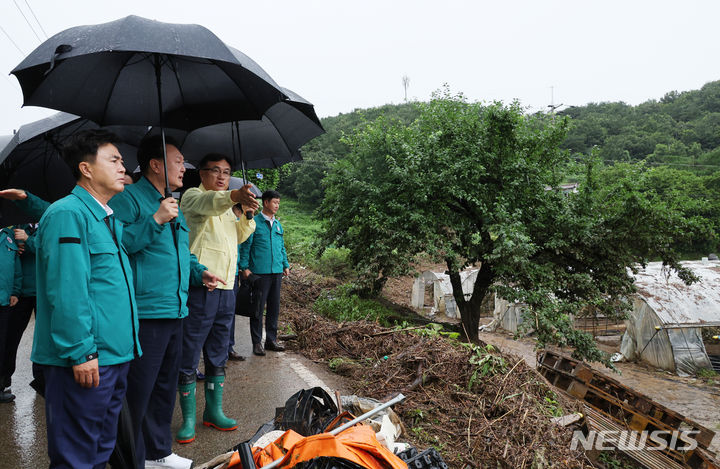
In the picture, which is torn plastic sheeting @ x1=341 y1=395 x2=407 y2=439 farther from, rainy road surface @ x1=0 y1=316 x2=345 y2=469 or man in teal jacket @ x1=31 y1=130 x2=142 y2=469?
man in teal jacket @ x1=31 y1=130 x2=142 y2=469

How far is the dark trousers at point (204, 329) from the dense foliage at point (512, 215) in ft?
22.5

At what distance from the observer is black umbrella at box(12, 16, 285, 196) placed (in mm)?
2135

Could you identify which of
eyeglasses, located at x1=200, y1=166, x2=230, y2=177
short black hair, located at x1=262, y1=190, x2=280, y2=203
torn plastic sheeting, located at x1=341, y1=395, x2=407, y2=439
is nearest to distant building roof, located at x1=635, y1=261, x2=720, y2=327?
short black hair, located at x1=262, y1=190, x2=280, y2=203

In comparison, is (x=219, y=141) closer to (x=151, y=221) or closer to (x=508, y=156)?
(x=151, y=221)

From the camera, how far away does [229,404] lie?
3.83m

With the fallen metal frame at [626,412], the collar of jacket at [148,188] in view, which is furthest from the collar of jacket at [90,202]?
the fallen metal frame at [626,412]

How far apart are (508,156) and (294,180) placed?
155ft

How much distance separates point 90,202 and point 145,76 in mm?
1363

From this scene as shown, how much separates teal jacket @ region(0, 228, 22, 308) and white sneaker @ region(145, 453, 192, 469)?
2.25m

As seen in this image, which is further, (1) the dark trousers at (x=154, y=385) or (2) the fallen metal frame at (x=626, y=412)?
(2) the fallen metal frame at (x=626, y=412)

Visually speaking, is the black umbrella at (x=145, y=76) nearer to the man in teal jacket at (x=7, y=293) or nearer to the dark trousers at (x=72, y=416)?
the dark trousers at (x=72, y=416)

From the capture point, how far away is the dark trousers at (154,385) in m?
2.28

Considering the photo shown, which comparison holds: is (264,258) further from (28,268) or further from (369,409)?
(369,409)

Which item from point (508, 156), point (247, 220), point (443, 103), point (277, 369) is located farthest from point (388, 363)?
point (443, 103)
